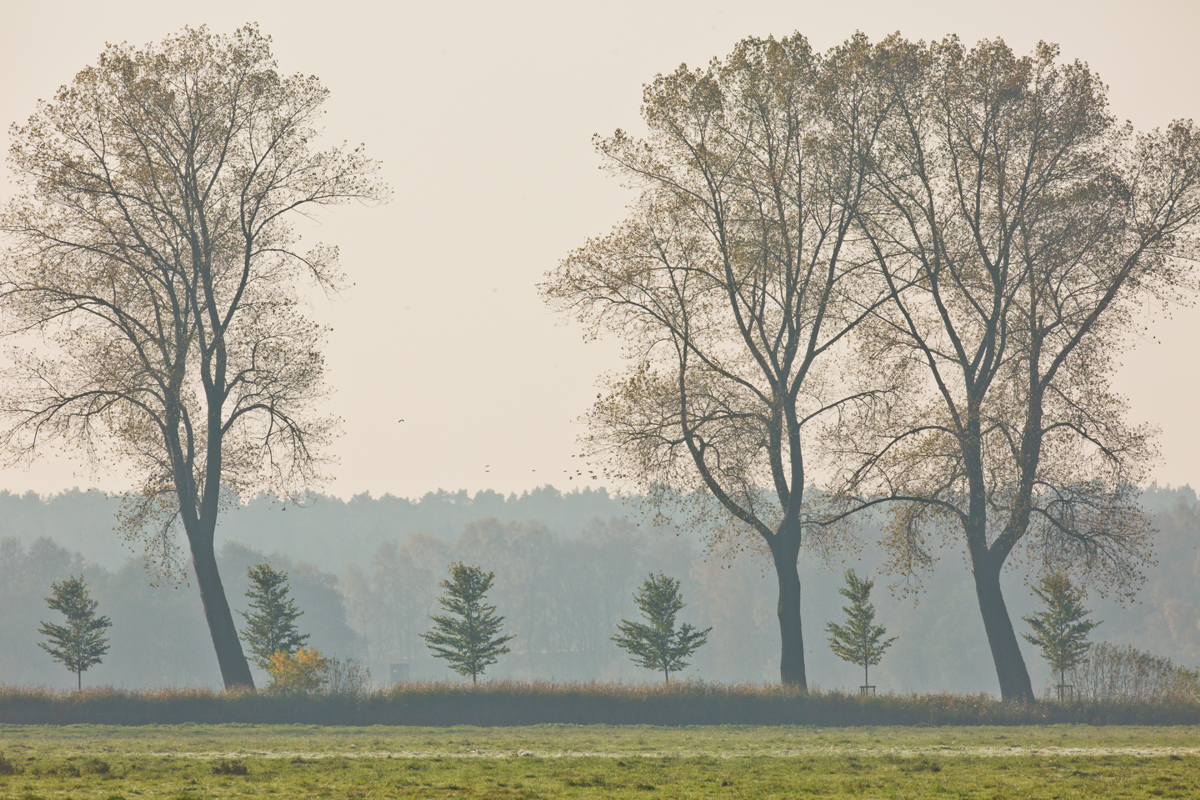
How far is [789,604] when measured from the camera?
25.2m

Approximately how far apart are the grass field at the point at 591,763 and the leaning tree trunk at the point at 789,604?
16.2 feet

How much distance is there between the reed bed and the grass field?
5.70 feet

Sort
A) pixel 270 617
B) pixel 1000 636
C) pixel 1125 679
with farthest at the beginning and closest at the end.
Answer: pixel 270 617 → pixel 1000 636 → pixel 1125 679

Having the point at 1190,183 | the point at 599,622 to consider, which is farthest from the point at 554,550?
the point at 1190,183

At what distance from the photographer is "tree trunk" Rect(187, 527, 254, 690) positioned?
25.1 metres

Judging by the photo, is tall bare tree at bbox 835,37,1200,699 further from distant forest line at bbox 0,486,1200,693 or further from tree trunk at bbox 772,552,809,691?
distant forest line at bbox 0,486,1200,693

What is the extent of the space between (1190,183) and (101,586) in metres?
96.9

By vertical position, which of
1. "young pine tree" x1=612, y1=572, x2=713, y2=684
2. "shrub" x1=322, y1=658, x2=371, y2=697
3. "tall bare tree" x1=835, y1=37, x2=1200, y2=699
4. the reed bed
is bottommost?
the reed bed

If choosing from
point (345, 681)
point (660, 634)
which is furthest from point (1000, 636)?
point (345, 681)

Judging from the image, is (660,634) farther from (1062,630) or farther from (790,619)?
(1062,630)

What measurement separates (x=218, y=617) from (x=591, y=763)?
15271 millimetres

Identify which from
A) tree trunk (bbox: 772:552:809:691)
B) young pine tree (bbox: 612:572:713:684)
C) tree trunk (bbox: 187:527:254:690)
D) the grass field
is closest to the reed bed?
the grass field

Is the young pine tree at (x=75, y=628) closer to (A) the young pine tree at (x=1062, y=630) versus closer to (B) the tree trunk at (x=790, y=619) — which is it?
(B) the tree trunk at (x=790, y=619)

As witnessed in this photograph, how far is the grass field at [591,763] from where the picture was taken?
10938 mm
